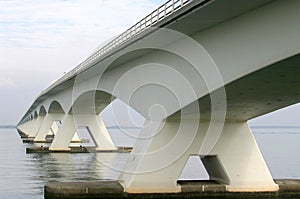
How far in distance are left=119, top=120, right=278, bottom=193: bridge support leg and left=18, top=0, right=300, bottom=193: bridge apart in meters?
0.04

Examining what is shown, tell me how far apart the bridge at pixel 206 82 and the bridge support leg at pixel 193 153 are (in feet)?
0.15

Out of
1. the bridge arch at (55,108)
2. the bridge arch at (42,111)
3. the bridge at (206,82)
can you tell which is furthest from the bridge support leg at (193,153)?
the bridge arch at (42,111)

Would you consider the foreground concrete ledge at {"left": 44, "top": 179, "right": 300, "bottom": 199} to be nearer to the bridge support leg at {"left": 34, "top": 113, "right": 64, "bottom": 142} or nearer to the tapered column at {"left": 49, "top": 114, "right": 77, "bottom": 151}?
the tapered column at {"left": 49, "top": 114, "right": 77, "bottom": 151}

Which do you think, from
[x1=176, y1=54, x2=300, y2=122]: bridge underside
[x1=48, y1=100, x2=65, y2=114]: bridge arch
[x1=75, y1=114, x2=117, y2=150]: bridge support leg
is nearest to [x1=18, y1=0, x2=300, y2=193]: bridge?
[x1=176, y1=54, x2=300, y2=122]: bridge underside

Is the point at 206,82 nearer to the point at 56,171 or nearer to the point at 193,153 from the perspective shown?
the point at 193,153

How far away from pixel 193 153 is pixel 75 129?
34.0m

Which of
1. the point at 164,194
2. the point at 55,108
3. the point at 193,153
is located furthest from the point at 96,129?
the point at 164,194

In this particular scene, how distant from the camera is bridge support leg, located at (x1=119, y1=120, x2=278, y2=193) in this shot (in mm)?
23984

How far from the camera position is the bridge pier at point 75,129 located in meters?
56.6

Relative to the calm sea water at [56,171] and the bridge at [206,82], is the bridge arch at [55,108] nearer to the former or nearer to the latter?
the calm sea water at [56,171]

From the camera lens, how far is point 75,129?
57.4 m

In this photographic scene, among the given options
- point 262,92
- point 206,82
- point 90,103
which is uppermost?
point 206,82

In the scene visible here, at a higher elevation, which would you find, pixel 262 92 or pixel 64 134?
pixel 262 92

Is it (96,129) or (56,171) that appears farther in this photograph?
(96,129)
